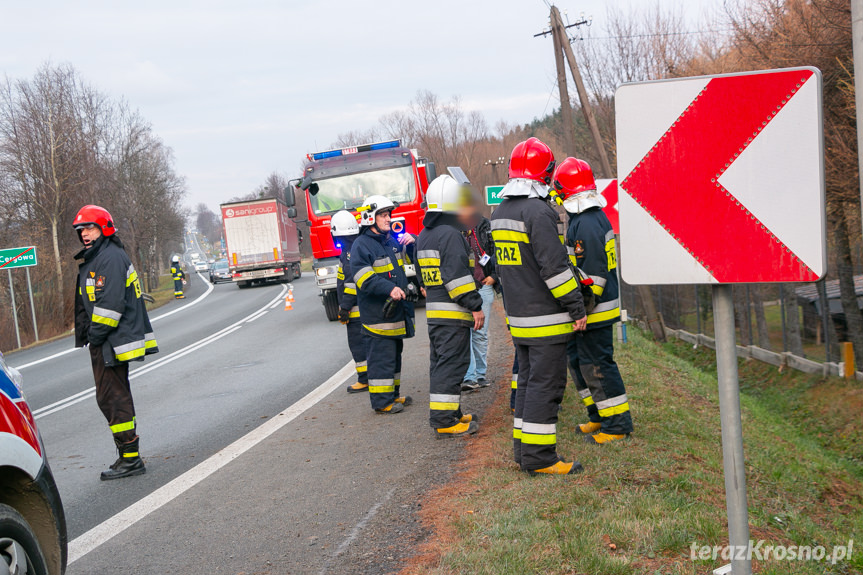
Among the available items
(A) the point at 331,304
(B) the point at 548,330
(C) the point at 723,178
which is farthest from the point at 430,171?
(C) the point at 723,178

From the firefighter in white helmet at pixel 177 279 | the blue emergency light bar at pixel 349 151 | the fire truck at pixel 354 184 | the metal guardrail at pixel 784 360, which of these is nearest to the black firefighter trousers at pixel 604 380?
the metal guardrail at pixel 784 360

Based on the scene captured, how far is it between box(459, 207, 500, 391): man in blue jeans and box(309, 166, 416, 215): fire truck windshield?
866 cm

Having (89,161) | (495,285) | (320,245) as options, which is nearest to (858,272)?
(495,285)

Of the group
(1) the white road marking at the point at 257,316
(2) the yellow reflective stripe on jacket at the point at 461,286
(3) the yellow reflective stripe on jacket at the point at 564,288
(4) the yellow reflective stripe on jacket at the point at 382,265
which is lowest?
(1) the white road marking at the point at 257,316

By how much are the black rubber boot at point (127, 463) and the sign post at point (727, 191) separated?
5.23 metres

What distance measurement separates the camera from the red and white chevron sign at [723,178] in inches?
96.0

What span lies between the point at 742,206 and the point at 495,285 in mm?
4994

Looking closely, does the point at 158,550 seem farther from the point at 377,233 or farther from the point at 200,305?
the point at 200,305

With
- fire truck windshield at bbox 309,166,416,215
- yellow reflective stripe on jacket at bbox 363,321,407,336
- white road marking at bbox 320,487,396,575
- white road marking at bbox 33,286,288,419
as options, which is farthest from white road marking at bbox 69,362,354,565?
fire truck windshield at bbox 309,166,416,215

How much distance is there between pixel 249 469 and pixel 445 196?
9.06ft

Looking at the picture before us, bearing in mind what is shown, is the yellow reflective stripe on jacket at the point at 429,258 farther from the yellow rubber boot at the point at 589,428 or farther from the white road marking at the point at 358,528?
the white road marking at the point at 358,528

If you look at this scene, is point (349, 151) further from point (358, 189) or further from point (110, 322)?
point (110, 322)

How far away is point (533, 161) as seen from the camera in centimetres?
526

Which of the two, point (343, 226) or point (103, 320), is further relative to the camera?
point (343, 226)
